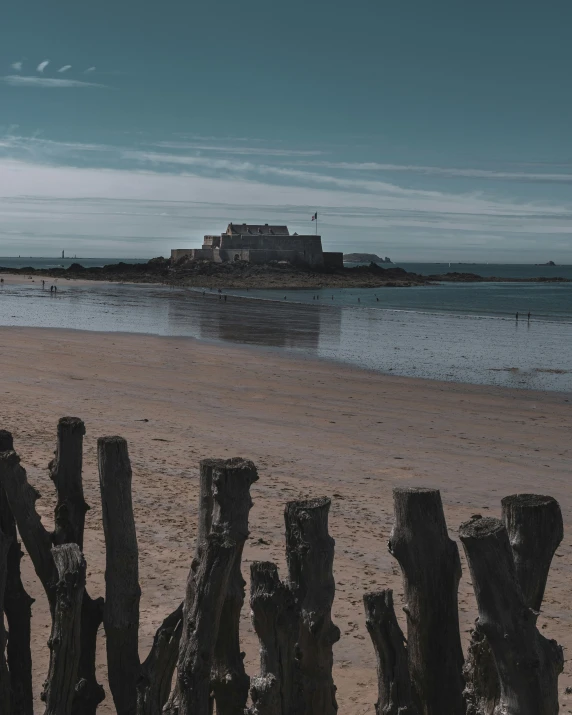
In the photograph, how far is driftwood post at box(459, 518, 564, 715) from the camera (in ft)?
9.59

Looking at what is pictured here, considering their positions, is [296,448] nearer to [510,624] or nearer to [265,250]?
[510,624]

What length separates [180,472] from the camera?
28.6ft

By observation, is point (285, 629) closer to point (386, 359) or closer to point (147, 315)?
point (386, 359)

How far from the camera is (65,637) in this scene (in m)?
3.52

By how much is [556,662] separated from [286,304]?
51.7 meters

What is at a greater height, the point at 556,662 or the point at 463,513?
the point at 556,662

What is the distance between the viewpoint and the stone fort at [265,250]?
325 ft

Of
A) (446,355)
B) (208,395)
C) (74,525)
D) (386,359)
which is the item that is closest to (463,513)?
(74,525)

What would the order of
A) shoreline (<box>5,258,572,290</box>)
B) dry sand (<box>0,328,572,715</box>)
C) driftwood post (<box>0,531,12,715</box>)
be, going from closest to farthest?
driftwood post (<box>0,531,12,715</box>), dry sand (<box>0,328,572,715</box>), shoreline (<box>5,258,572,290</box>)

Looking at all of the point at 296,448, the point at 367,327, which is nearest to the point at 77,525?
the point at 296,448

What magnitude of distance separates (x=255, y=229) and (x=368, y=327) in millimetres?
71542

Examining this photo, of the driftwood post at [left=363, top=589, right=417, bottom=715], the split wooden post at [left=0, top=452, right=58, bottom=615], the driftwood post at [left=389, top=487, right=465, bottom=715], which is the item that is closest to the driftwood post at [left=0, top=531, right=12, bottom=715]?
the split wooden post at [left=0, top=452, right=58, bottom=615]

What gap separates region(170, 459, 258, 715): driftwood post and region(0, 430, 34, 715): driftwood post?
2.81ft

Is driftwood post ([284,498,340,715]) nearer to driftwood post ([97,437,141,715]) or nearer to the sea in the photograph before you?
driftwood post ([97,437,141,715])
